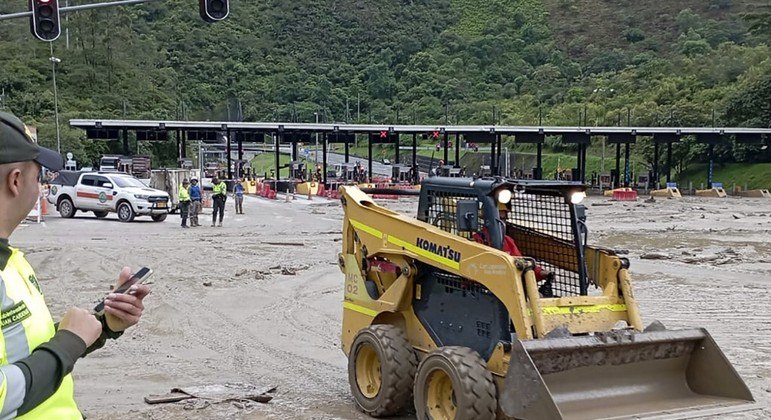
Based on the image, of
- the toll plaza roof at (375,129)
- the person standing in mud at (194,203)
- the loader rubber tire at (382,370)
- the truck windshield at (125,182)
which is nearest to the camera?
the loader rubber tire at (382,370)

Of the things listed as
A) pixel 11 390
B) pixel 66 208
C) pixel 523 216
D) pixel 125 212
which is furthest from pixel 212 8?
pixel 66 208

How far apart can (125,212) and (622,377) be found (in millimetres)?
26297

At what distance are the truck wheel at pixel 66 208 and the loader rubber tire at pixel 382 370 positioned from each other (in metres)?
25.9

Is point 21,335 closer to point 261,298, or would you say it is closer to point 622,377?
point 622,377

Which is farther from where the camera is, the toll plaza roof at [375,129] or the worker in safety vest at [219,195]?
the toll plaza roof at [375,129]

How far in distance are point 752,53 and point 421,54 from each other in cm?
6038

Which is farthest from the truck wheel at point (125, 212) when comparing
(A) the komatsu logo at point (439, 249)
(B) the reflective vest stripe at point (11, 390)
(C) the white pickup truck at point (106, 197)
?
(B) the reflective vest stripe at point (11, 390)

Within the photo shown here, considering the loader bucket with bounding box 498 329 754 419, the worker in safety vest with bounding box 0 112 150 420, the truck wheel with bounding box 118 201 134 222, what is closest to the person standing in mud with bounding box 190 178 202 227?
the truck wheel with bounding box 118 201 134 222

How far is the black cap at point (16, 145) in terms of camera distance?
253cm

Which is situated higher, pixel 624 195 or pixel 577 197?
pixel 577 197

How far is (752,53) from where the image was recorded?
9494cm

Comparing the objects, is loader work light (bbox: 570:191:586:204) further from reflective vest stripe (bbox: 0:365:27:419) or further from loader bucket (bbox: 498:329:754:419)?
reflective vest stripe (bbox: 0:365:27:419)

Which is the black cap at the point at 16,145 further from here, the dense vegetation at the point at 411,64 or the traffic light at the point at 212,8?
the dense vegetation at the point at 411,64

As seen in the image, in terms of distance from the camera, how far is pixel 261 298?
14.9 m
